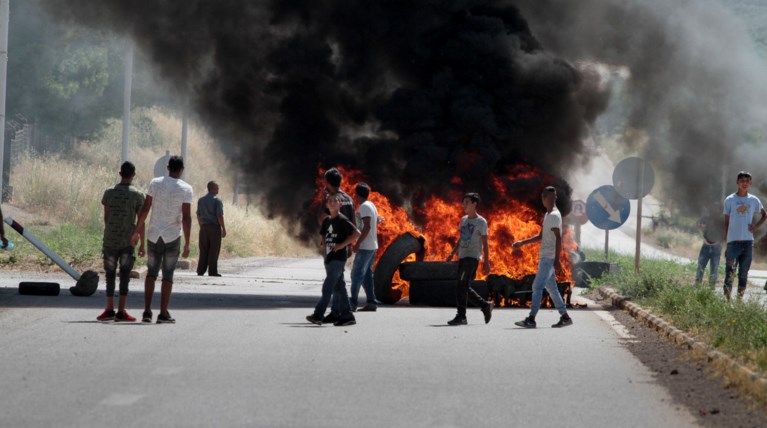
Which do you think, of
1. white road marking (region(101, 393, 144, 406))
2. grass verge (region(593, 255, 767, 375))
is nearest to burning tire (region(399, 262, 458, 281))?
grass verge (region(593, 255, 767, 375))

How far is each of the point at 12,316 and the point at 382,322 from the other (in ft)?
12.7

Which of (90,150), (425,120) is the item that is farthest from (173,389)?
(90,150)

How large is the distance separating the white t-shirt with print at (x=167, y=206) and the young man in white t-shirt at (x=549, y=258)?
151 inches

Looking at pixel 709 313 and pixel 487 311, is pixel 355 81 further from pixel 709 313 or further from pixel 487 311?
pixel 709 313

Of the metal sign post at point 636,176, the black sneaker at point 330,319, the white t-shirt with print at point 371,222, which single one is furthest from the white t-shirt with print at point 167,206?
the metal sign post at point 636,176

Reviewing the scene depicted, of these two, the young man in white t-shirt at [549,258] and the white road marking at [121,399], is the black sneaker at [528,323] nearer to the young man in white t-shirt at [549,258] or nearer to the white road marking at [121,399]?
the young man in white t-shirt at [549,258]

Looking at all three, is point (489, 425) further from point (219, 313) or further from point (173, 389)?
point (219, 313)

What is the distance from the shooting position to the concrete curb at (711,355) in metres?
8.76

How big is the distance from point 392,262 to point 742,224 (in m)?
4.59

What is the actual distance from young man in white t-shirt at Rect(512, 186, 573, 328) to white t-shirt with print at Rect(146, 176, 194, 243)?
385 cm

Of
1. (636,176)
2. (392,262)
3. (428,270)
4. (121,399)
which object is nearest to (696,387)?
(121,399)

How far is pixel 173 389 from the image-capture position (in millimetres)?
8594

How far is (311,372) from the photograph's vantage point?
31.9ft

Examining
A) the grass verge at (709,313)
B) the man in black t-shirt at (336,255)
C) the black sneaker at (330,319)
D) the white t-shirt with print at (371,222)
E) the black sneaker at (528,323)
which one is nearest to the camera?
the grass verge at (709,313)
